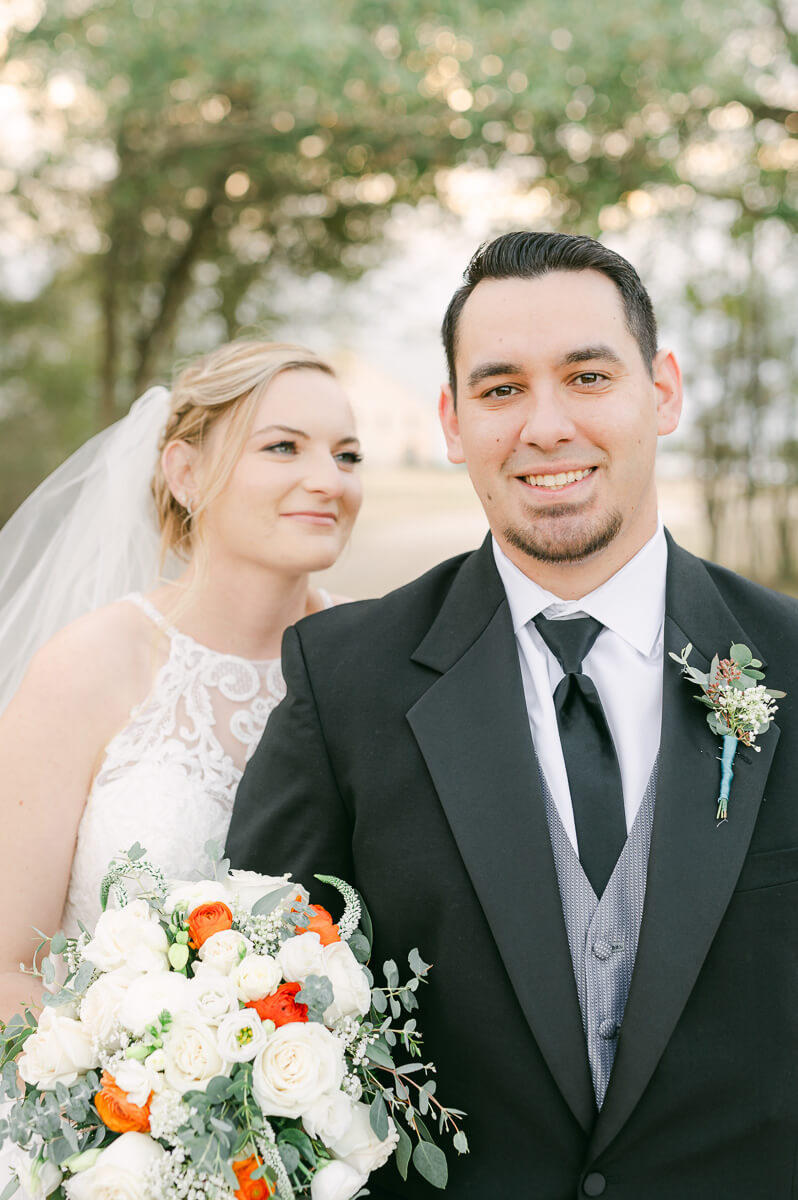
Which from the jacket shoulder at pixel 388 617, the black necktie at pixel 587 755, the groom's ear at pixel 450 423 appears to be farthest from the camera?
the groom's ear at pixel 450 423

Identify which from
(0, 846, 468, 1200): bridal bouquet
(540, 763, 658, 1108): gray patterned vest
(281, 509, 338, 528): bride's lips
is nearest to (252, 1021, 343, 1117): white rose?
(0, 846, 468, 1200): bridal bouquet

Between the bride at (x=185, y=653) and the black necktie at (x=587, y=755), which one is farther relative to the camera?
the bride at (x=185, y=653)

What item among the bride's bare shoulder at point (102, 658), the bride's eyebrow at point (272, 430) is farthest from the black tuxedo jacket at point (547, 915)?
the bride's eyebrow at point (272, 430)

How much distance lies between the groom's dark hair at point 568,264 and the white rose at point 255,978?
4.72 ft

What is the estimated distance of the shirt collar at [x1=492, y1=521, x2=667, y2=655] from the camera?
7.51ft

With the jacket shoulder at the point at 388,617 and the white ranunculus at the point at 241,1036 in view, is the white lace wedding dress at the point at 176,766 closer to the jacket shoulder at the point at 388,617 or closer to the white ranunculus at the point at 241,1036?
the jacket shoulder at the point at 388,617

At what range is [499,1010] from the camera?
6.61ft

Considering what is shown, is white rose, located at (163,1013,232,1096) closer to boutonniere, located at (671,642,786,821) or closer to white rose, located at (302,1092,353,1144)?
white rose, located at (302,1092,353,1144)

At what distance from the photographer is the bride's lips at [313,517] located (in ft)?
10.4

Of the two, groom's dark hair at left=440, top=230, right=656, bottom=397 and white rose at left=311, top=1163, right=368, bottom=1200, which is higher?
groom's dark hair at left=440, top=230, right=656, bottom=397

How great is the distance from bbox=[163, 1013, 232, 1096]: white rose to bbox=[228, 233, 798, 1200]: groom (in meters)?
0.51

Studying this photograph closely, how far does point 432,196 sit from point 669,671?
855 cm

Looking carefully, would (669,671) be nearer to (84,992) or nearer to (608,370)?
(608,370)

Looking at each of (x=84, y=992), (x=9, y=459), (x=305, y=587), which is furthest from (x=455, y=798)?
(x=9, y=459)
